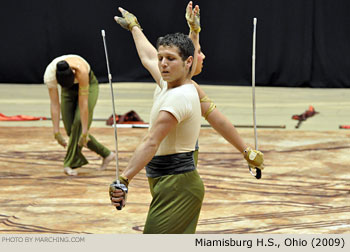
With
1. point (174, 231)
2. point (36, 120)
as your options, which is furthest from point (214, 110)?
point (36, 120)

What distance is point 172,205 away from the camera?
136 inches

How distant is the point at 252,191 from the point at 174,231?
2958mm

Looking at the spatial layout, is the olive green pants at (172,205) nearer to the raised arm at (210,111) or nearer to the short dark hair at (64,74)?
the raised arm at (210,111)

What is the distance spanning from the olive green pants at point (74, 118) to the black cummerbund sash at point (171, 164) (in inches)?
137

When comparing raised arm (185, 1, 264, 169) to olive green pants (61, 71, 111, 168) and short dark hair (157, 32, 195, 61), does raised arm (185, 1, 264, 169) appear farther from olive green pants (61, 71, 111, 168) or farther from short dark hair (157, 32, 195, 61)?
olive green pants (61, 71, 111, 168)

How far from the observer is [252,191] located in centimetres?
633

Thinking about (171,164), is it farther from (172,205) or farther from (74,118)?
(74,118)

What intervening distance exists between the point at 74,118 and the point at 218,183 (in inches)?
59.6

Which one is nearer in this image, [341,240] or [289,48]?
[341,240]

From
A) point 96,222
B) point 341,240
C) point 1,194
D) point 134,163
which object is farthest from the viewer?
point 1,194

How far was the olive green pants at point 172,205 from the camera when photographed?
344 cm

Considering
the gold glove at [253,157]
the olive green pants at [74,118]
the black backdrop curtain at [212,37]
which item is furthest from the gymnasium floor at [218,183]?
the black backdrop curtain at [212,37]

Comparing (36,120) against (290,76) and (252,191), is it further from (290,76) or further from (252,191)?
(290,76)

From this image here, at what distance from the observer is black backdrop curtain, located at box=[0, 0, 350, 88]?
47.8ft
